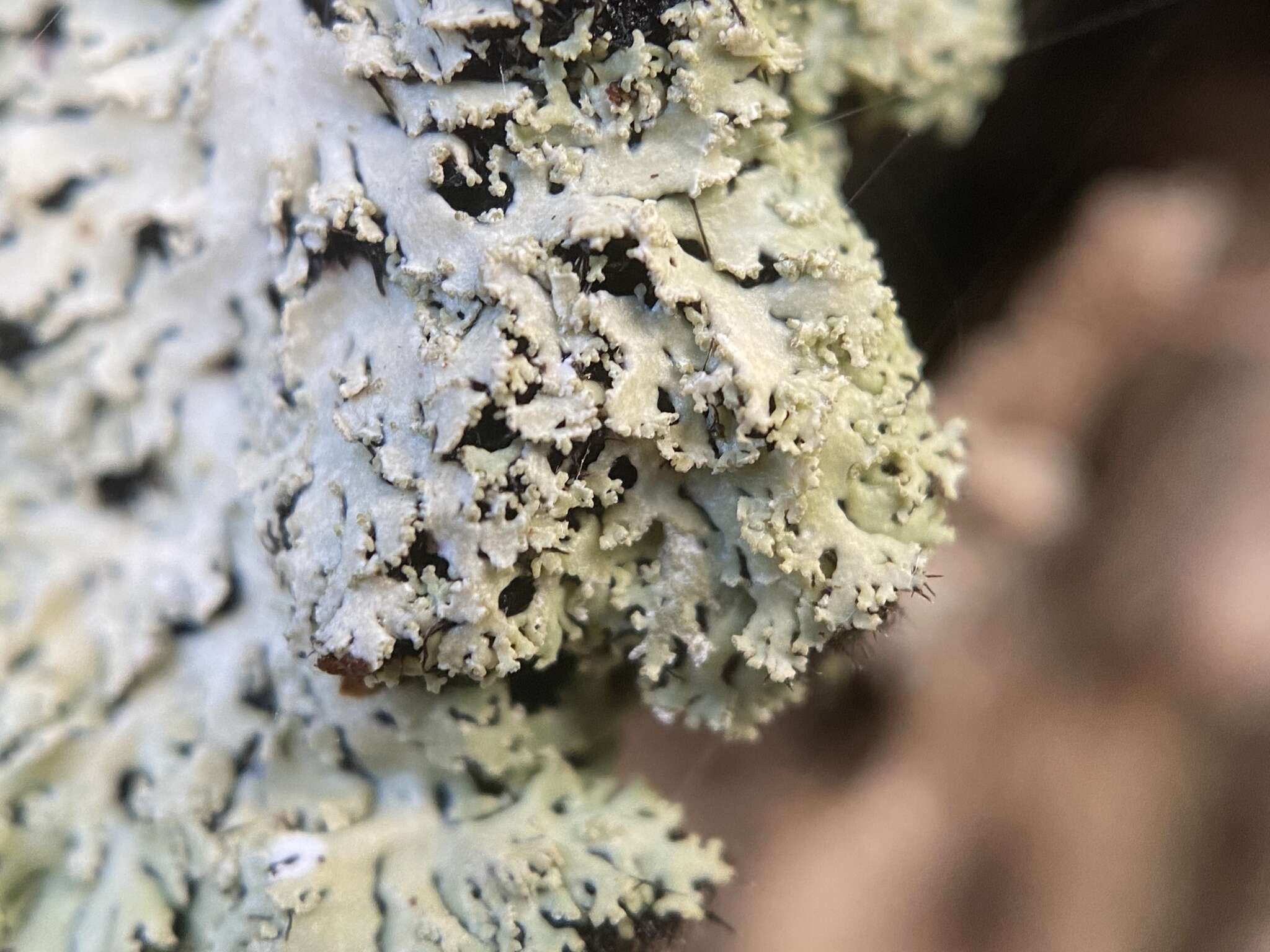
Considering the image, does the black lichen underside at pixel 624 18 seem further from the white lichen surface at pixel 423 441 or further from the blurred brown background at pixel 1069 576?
the blurred brown background at pixel 1069 576

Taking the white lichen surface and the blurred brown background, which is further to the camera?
the blurred brown background

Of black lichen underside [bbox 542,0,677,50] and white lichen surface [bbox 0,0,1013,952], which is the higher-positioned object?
black lichen underside [bbox 542,0,677,50]

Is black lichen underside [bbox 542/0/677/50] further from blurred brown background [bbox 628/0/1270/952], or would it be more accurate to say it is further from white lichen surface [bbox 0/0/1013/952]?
blurred brown background [bbox 628/0/1270/952]

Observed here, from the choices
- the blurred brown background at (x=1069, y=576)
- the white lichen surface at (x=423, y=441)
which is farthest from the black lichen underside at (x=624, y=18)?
the blurred brown background at (x=1069, y=576)

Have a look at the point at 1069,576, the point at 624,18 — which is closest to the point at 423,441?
the point at 624,18

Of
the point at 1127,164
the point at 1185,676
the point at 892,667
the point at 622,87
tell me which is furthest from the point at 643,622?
the point at 1127,164

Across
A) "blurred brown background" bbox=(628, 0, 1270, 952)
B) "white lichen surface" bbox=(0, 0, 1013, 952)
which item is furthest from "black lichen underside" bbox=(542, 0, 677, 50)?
"blurred brown background" bbox=(628, 0, 1270, 952)

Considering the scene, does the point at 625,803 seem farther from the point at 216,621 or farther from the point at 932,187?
A: the point at 932,187
